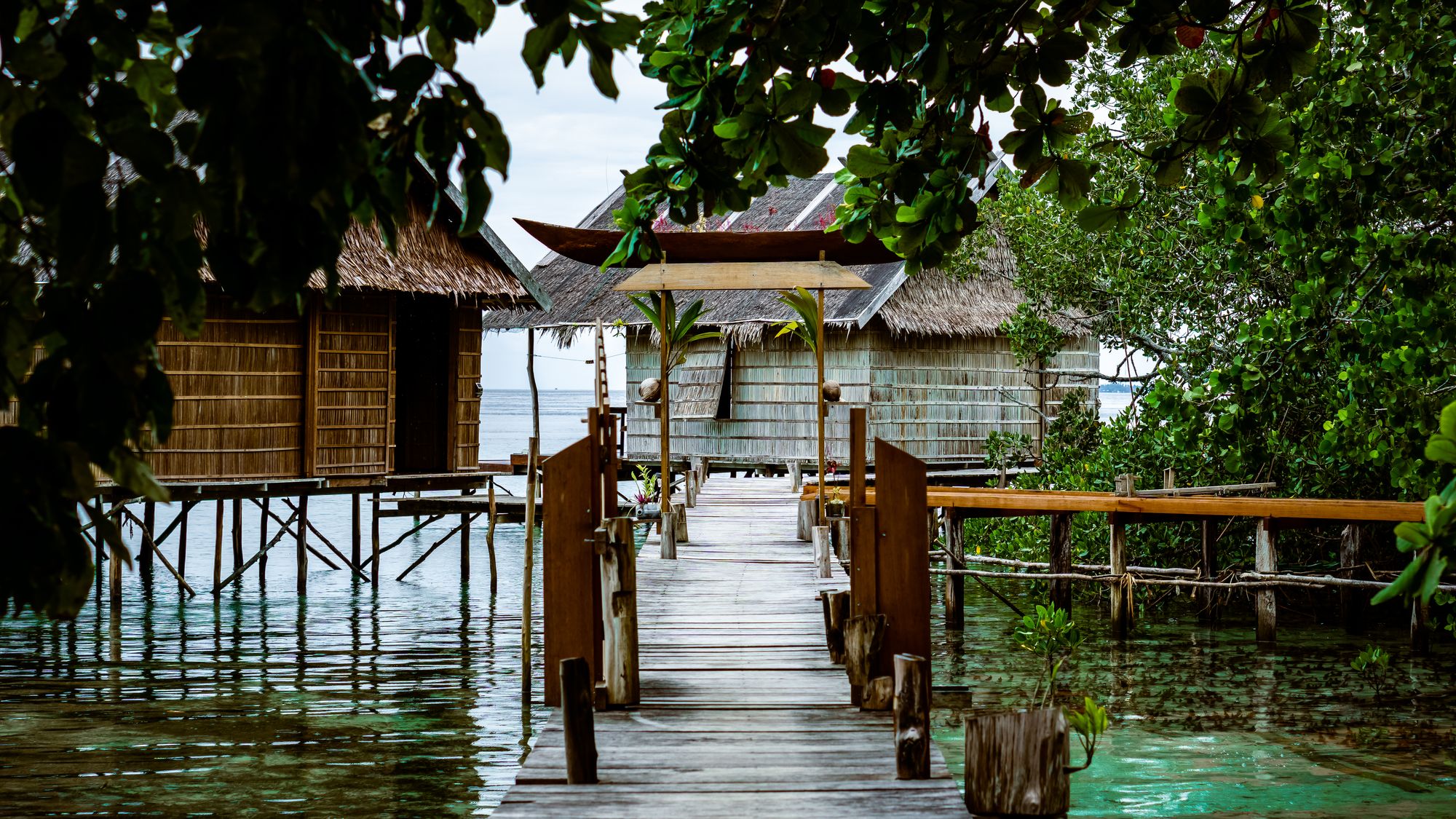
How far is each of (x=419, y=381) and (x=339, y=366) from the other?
3.95 metres

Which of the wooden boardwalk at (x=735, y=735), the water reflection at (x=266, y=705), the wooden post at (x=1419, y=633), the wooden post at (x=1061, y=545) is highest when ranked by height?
the wooden post at (x=1061, y=545)

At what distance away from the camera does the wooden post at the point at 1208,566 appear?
12.0m

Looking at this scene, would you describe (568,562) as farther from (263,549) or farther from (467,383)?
(263,549)

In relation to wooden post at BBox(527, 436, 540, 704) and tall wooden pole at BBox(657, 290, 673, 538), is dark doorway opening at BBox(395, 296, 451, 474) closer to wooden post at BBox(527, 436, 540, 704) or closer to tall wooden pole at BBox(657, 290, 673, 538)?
wooden post at BBox(527, 436, 540, 704)

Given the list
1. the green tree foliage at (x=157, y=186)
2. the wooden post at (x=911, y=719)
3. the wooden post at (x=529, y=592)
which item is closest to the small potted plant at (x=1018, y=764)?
the wooden post at (x=911, y=719)

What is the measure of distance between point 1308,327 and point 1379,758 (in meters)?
3.54

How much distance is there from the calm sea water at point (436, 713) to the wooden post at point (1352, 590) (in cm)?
21

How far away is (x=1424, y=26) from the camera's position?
17.3 ft

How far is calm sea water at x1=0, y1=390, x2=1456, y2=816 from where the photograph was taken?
741cm

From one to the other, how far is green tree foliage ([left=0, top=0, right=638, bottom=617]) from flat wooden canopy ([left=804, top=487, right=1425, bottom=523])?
895 cm

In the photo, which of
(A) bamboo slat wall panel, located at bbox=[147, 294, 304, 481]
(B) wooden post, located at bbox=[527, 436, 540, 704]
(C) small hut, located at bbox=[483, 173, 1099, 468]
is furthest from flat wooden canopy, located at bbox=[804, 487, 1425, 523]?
(A) bamboo slat wall panel, located at bbox=[147, 294, 304, 481]

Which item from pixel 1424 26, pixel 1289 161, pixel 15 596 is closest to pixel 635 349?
pixel 1289 161

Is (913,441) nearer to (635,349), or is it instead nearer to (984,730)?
(635,349)

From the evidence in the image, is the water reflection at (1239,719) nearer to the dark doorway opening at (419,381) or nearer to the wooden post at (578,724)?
the wooden post at (578,724)
